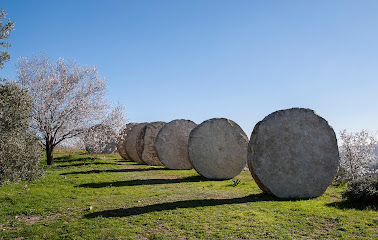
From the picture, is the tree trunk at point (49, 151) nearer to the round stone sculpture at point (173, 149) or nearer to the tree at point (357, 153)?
the round stone sculpture at point (173, 149)

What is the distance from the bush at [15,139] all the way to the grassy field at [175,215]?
2.74 feet

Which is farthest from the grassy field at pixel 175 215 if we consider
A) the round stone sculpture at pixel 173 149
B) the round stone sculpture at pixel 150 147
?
the round stone sculpture at pixel 150 147

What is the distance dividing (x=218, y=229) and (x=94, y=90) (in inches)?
673

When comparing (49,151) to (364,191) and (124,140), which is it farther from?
(364,191)

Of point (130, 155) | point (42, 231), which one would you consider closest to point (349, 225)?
point (42, 231)

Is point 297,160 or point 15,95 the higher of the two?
point 15,95

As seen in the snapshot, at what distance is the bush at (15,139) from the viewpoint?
6.77m

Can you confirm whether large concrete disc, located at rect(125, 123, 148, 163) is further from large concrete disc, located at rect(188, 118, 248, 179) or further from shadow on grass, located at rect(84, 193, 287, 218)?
shadow on grass, located at rect(84, 193, 287, 218)

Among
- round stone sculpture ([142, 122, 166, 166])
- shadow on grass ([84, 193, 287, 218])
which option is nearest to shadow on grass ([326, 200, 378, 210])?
shadow on grass ([84, 193, 287, 218])

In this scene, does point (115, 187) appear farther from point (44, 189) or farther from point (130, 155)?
point (130, 155)

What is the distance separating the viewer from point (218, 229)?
6.23m

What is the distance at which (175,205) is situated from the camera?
818cm

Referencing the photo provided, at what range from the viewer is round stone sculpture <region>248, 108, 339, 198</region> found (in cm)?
923

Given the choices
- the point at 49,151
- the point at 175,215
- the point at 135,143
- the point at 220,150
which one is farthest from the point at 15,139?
the point at 135,143
